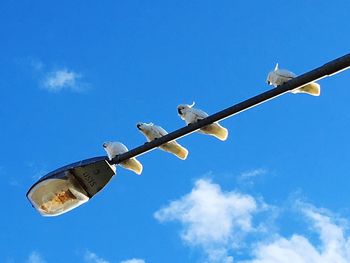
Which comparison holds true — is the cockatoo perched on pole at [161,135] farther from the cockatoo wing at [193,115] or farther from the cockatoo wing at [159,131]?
the cockatoo wing at [193,115]

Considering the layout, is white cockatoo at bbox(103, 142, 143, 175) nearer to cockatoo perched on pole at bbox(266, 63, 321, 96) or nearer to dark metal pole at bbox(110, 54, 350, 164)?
dark metal pole at bbox(110, 54, 350, 164)

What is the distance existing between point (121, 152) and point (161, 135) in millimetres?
615

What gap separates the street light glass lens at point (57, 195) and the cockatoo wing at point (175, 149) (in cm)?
121

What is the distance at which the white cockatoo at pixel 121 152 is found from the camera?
793cm

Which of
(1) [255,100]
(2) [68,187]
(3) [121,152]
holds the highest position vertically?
(3) [121,152]

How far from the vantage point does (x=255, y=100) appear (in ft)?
22.4

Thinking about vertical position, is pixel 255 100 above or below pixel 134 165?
below

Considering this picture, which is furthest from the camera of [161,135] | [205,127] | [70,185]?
[70,185]

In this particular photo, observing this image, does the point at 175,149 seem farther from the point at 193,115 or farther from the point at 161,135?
the point at 193,115

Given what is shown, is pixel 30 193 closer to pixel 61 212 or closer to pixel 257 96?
pixel 61 212

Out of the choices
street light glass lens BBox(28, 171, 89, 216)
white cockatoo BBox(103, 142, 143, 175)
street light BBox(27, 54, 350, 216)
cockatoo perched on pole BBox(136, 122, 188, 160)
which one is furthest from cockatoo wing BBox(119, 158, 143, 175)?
street light glass lens BBox(28, 171, 89, 216)

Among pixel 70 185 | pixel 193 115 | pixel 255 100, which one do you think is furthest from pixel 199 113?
pixel 70 185

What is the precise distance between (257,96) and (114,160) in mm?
1781

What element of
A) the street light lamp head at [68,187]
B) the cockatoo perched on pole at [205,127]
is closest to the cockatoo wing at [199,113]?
the cockatoo perched on pole at [205,127]
